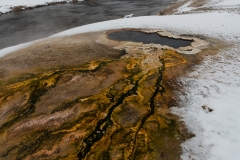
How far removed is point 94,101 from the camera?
6723 mm

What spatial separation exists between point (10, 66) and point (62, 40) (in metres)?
4.14

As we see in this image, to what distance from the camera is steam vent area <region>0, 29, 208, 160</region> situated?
5.15m

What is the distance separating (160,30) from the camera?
1355 cm

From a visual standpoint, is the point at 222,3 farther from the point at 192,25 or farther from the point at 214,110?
the point at 214,110

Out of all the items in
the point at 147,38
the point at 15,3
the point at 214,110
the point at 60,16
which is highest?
the point at 214,110

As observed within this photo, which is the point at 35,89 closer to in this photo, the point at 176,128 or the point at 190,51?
the point at 176,128

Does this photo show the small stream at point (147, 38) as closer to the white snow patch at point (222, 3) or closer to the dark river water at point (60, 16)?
the dark river water at point (60, 16)

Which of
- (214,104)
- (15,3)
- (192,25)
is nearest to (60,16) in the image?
(15,3)

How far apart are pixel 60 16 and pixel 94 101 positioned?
21219 millimetres

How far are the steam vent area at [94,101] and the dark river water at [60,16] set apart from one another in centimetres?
883

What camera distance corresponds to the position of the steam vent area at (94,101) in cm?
515

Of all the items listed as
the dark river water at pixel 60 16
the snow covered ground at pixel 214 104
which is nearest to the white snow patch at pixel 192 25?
the snow covered ground at pixel 214 104

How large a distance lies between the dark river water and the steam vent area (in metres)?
8.83

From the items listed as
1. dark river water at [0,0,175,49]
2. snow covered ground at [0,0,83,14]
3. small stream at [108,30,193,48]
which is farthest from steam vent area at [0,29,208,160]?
snow covered ground at [0,0,83,14]
